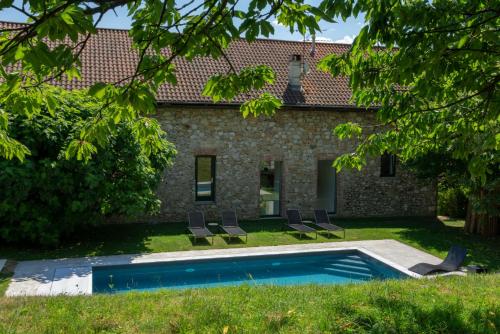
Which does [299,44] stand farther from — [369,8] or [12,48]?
[12,48]

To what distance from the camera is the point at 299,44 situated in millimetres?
20344

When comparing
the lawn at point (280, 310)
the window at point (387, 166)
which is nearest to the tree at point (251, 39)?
the lawn at point (280, 310)

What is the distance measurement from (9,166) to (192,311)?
7.07m

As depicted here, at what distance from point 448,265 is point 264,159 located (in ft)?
25.6

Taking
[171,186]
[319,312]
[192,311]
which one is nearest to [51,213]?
[171,186]

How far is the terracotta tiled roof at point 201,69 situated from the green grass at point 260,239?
14.0ft

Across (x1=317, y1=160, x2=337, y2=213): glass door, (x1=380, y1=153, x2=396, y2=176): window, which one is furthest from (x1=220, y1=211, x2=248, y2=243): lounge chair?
(x1=380, y1=153, x2=396, y2=176): window

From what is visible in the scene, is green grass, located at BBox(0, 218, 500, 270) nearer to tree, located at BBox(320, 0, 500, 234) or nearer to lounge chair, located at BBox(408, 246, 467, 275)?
lounge chair, located at BBox(408, 246, 467, 275)

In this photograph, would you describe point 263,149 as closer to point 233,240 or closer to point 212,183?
point 212,183

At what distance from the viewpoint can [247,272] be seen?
11344 mm

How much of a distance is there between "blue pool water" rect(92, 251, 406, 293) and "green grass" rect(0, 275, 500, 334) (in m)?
→ 3.00

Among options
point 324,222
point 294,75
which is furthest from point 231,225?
point 294,75

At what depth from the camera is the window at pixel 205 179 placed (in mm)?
16453

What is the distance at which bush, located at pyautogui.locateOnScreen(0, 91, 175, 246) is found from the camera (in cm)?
1106
